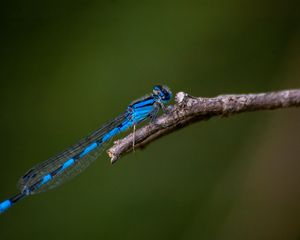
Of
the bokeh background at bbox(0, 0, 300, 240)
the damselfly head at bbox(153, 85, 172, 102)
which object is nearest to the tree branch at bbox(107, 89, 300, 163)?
the damselfly head at bbox(153, 85, 172, 102)

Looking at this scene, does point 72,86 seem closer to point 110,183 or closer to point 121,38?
point 121,38

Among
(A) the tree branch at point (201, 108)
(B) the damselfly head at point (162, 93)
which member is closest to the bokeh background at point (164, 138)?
(B) the damselfly head at point (162, 93)

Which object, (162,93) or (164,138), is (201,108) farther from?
(164,138)

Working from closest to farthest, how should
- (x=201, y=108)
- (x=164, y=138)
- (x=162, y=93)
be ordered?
(x=201, y=108) → (x=162, y=93) → (x=164, y=138)

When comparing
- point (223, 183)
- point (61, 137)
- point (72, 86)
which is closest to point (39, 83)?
point (72, 86)

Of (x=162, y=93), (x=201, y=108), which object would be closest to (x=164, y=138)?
(x=162, y=93)

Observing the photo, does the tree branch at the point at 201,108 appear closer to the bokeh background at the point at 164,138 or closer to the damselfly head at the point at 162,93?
the damselfly head at the point at 162,93
